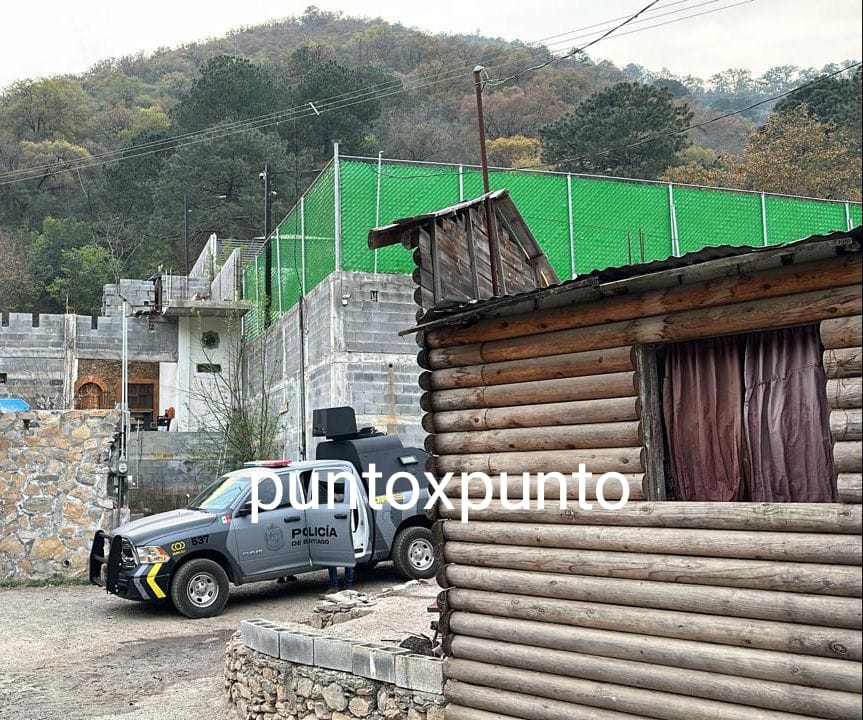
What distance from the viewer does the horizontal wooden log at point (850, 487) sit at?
18.3ft

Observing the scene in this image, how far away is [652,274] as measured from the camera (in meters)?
6.45

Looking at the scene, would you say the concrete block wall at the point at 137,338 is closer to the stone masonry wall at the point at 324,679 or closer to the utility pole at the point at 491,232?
the stone masonry wall at the point at 324,679

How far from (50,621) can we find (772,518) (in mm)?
11203

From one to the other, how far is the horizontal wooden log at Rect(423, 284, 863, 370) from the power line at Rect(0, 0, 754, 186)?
43.8 m

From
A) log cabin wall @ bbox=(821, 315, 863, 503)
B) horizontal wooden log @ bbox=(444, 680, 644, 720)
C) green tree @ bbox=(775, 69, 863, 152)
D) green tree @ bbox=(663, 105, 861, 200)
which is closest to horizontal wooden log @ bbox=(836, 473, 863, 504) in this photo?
log cabin wall @ bbox=(821, 315, 863, 503)

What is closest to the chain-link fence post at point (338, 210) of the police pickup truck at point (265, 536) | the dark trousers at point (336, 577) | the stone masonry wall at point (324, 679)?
the police pickup truck at point (265, 536)

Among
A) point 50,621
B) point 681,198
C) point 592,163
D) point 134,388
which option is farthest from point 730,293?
point 592,163

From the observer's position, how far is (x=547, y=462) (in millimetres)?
7414

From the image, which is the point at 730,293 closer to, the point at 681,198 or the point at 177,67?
the point at 681,198

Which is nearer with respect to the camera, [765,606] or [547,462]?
[765,606]

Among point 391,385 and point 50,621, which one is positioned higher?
point 391,385

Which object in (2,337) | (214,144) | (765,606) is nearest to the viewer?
(765,606)

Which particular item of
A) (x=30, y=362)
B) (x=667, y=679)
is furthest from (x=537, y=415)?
(x=30, y=362)

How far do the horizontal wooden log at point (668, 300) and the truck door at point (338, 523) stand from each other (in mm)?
6551
